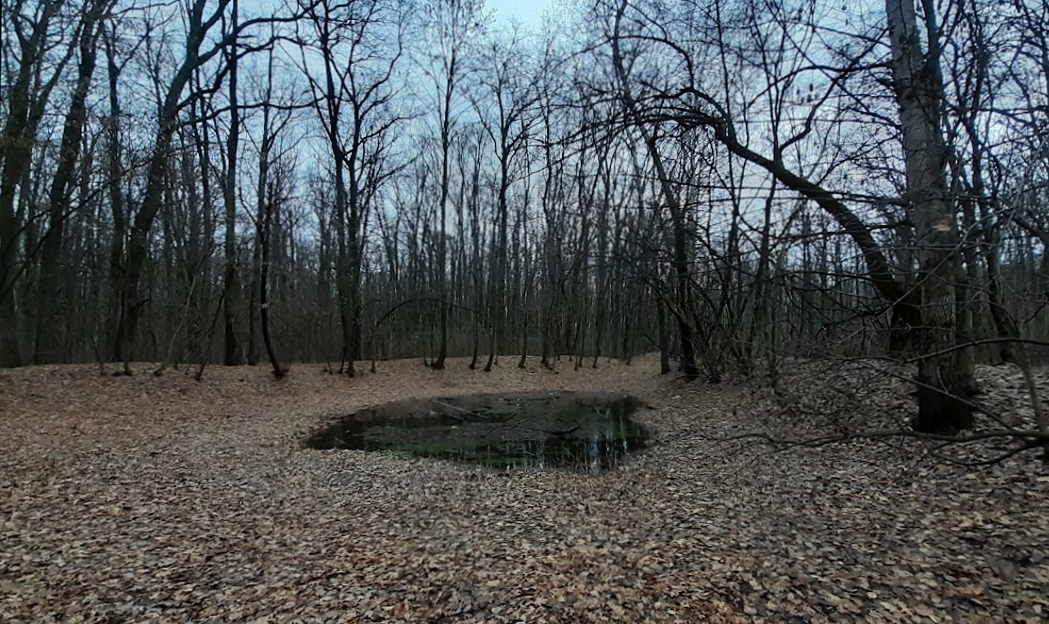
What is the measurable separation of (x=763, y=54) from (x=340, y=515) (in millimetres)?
7441

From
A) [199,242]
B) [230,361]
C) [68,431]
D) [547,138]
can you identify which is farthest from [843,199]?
[230,361]

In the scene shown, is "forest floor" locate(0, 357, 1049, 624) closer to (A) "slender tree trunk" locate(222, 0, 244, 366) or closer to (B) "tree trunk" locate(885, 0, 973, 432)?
(B) "tree trunk" locate(885, 0, 973, 432)

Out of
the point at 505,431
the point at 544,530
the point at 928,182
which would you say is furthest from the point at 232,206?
the point at 928,182

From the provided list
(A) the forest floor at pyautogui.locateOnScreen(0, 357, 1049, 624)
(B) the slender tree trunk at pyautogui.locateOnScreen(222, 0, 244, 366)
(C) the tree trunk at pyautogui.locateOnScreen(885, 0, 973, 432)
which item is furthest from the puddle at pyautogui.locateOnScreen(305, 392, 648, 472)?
(B) the slender tree trunk at pyautogui.locateOnScreen(222, 0, 244, 366)

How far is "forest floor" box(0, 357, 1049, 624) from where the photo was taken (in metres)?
3.64

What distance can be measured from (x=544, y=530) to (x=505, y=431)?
6736mm

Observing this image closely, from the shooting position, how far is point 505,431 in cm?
1202

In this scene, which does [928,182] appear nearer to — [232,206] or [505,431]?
[505,431]

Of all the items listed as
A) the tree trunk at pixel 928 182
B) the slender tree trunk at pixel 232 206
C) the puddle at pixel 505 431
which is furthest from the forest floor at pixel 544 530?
the slender tree trunk at pixel 232 206

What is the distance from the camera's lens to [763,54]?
260 inches

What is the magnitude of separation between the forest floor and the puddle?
87 centimetres

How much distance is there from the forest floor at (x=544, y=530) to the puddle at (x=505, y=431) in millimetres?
871

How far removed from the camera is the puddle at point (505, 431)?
9.55 metres

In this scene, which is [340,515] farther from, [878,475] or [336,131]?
[336,131]
